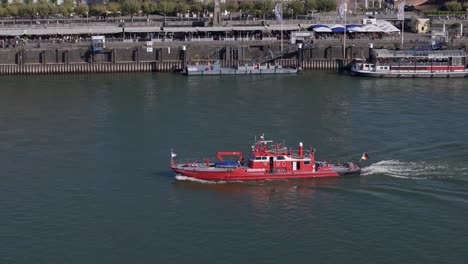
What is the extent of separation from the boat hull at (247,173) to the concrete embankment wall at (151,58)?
93.2 feet

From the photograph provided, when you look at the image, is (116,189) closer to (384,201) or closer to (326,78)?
(384,201)

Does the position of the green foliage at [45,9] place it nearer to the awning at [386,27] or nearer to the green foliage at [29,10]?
the green foliage at [29,10]

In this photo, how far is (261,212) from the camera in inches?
1116

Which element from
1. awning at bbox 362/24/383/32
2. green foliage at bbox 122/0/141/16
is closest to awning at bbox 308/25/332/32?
awning at bbox 362/24/383/32

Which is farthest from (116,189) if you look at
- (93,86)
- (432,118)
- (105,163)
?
(93,86)

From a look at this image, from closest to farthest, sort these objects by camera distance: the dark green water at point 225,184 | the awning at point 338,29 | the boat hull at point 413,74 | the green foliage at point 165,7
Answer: the dark green water at point 225,184 → the boat hull at point 413,74 → the awning at point 338,29 → the green foliage at point 165,7

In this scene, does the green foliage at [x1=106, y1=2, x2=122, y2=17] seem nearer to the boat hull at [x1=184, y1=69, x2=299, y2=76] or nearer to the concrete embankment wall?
the concrete embankment wall

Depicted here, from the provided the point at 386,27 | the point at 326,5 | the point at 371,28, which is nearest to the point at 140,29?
the point at 326,5

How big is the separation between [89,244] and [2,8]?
46.5m

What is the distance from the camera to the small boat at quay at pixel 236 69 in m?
56.6

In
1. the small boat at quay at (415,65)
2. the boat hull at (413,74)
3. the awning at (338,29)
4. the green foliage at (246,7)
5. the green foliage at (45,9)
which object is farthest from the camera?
the green foliage at (246,7)

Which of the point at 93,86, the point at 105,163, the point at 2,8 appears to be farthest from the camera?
the point at 2,8

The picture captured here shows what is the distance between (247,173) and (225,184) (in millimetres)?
945

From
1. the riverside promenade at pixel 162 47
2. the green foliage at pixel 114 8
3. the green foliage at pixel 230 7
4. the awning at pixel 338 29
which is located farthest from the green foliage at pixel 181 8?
the awning at pixel 338 29
